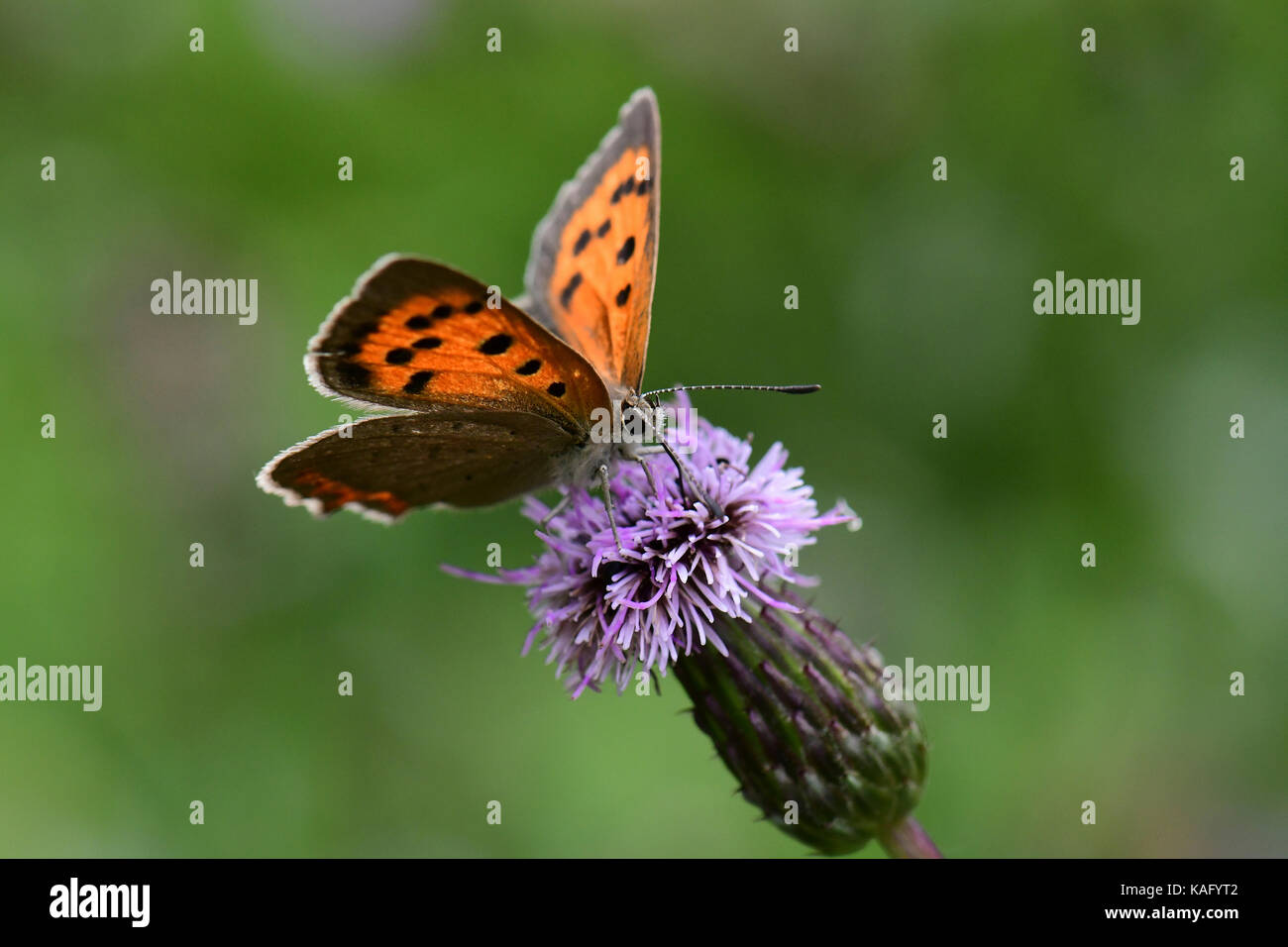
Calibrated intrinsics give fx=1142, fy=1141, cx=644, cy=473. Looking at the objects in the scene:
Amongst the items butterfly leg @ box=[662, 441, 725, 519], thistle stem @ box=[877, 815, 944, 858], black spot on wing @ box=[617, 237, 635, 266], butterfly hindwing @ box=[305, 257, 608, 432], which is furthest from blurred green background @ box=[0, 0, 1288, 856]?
butterfly hindwing @ box=[305, 257, 608, 432]

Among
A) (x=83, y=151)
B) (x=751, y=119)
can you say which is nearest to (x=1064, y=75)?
(x=751, y=119)

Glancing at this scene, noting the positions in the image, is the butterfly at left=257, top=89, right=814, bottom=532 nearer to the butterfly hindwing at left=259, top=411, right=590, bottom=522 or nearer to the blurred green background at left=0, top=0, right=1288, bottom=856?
the butterfly hindwing at left=259, top=411, right=590, bottom=522

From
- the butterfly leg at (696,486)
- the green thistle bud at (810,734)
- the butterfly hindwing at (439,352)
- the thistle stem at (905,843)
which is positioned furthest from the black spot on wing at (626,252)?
the thistle stem at (905,843)

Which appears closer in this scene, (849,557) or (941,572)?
(941,572)

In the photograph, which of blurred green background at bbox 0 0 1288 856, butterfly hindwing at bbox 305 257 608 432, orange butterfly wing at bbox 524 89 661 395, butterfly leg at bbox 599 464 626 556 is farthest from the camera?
blurred green background at bbox 0 0 1288 856

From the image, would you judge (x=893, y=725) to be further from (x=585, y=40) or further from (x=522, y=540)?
(x=585, y=40)

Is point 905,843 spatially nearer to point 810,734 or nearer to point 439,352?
point 810,734

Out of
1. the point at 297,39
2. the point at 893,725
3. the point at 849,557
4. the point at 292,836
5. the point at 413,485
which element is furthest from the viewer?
the point at 297,39
